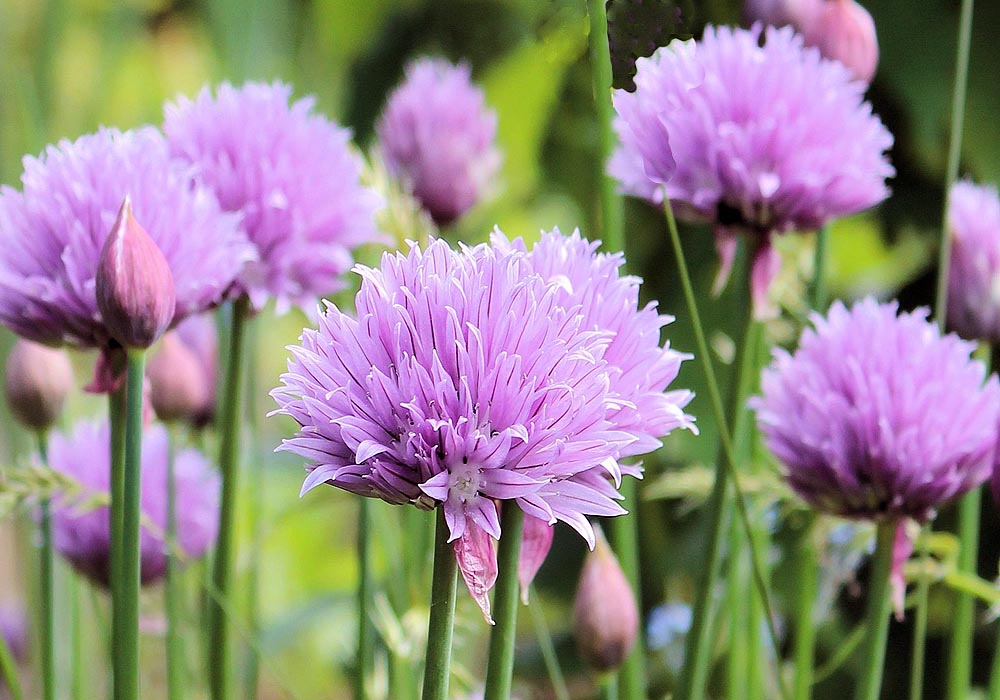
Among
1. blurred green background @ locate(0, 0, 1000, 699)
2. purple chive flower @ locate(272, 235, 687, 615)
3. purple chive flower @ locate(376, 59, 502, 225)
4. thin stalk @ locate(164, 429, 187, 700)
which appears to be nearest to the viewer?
purple chive flower @ locate(272, 235, 687, 615)

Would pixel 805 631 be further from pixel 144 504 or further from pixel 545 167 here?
pixel 545 167

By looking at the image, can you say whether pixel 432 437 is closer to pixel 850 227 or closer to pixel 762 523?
pixel 762 523

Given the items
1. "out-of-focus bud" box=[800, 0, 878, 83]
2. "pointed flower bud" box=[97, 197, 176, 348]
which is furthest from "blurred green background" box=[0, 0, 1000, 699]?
"pointed flower bud" box=[97, 197, 176, 348]

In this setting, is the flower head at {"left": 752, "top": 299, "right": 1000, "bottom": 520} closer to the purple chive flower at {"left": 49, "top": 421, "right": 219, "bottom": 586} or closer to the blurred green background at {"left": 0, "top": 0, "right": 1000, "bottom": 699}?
the blurred green background at {"left": 0, "top": 0, "right": 1000, "bottom": 699}

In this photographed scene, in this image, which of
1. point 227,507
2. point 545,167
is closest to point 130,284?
point 227,507

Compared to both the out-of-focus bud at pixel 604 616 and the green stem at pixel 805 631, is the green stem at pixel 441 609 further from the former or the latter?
the green stem at pixel 805 631

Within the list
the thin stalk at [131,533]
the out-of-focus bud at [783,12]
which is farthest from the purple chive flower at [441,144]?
the thin stalk at [131,533]
